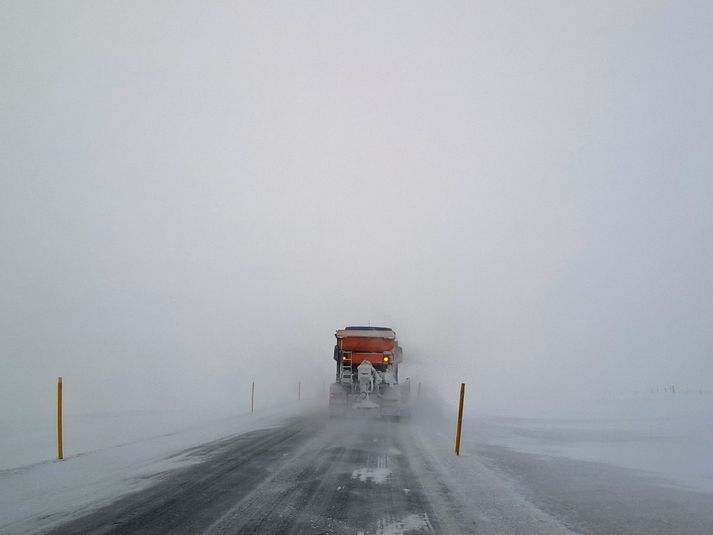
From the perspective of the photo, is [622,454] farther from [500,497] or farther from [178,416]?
[178,416]

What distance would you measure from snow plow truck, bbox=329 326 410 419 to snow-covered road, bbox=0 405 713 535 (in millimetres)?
8651

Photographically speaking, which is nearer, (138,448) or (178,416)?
(138,448)

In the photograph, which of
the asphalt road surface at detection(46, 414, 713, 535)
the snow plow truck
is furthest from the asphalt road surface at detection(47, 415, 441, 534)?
the snow plow truck

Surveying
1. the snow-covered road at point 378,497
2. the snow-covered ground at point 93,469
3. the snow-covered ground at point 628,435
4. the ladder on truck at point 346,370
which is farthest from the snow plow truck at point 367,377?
the snow-covered road at point 378,497

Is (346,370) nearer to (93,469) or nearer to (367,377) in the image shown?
(367,377)

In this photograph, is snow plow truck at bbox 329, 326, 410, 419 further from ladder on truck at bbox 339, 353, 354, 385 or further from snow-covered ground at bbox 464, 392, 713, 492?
snow-covered ground at bbox 464, 392, 713, 492

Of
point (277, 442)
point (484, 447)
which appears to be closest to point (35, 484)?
point (277, 442)

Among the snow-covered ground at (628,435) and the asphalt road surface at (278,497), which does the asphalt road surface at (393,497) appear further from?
the snow-covered ground at (628,435)

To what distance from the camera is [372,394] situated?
2083 cm

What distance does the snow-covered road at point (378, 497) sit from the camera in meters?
5.83

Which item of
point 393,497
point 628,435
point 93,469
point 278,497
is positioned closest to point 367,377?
point 628,435

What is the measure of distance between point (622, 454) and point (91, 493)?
39.6 feet

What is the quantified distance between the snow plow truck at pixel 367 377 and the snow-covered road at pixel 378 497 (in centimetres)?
865

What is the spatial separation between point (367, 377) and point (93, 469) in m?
12.9
